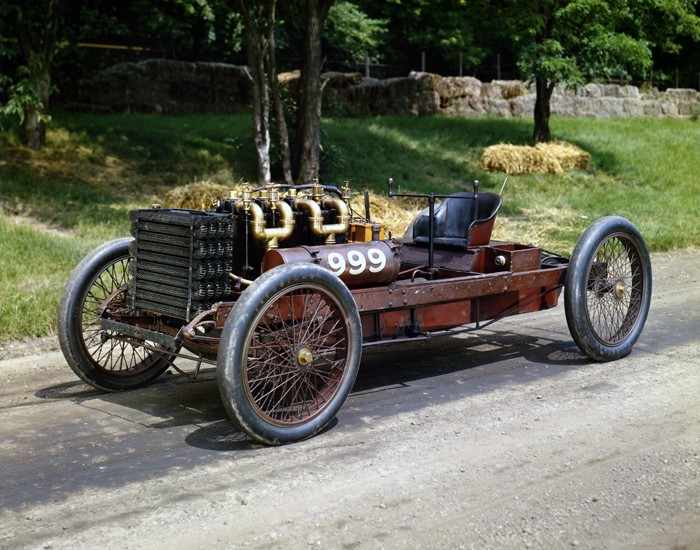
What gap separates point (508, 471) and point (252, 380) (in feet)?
5.10

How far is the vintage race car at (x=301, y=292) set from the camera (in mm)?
5660

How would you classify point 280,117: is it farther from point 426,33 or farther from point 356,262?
point 426,33

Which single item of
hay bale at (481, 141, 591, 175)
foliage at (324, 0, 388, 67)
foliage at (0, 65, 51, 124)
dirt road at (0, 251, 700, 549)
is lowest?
dirt road at (0, 251, 700, 549)

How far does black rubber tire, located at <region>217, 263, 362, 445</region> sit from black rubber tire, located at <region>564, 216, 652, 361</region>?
6.98 feet

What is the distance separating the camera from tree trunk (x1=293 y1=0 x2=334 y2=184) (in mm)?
15508

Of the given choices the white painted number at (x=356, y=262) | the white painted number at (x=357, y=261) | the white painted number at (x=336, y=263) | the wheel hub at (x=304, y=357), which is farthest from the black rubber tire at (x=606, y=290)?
the wheel hub at (x=304, y=357)

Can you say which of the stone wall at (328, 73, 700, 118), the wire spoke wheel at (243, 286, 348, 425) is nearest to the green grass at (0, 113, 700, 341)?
the stone wall at (328, 73, 700, 118)

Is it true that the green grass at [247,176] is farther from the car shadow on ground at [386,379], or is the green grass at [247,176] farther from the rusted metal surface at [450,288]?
the rusted metal surface at [450,288]

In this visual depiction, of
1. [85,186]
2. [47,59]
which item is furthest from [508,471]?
[47,59]

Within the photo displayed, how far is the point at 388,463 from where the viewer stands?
17.2 feet

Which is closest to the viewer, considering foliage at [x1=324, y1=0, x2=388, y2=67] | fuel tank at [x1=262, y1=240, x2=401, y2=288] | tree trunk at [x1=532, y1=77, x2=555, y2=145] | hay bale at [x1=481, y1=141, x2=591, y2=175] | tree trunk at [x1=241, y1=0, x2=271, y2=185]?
fuel tank at [x1=262, y1=240, x2=401, y2=288]

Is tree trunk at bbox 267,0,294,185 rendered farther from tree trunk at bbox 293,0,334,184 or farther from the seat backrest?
the seat backrest

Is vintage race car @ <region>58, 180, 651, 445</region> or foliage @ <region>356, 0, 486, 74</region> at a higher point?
foliage @ <region>356, 0, 486, 74</region>

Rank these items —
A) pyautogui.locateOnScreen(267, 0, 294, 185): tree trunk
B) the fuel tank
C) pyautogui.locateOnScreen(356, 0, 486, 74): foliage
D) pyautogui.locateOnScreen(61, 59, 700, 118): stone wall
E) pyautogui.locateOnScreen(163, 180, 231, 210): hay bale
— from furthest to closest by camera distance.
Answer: pyautogui.locateOnScreen(356, 0, 486, 74): foliage, pyautogui.locateOnScreen(61, 59, 700, 118): stone wall, pyautogui.locateOnScreen(267, 0, 294, 185): tree trunk, pyautogui.locateOnScreen(163, 180, 231, 210): hay bale, the fuel tank
